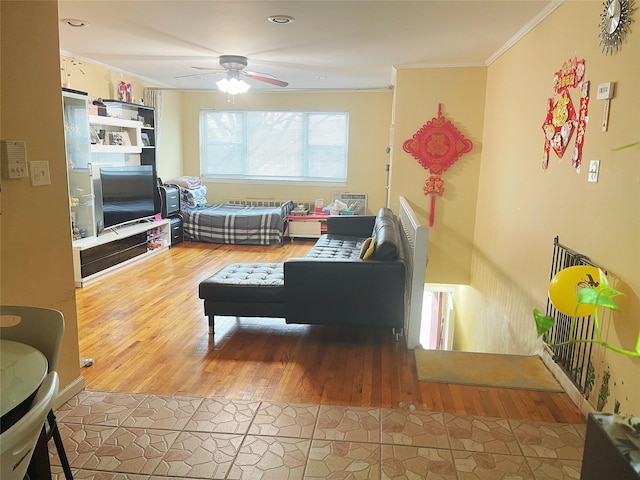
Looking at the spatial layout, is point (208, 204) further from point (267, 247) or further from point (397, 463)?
point (397, 463)

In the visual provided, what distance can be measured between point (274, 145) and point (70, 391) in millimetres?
5605

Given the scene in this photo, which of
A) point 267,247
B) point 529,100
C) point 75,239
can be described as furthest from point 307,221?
point 529,100

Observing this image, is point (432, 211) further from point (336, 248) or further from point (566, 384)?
point (566, 384)

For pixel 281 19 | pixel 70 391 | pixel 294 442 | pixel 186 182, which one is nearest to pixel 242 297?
pixel 70 391

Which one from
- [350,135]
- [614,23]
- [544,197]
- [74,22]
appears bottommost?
[544,197]

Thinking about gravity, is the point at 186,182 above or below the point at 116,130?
below

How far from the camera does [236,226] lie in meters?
6.73

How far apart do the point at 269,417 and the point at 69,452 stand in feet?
2.97

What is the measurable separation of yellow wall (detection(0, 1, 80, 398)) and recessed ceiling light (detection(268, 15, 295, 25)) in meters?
1.51

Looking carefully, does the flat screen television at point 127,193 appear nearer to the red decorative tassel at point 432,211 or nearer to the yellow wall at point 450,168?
the yellow wall at point 450,168

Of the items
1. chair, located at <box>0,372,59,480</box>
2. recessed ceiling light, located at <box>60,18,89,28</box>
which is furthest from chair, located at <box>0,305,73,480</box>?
recessed ceiling light, located at <box>60,18,89,28</box>

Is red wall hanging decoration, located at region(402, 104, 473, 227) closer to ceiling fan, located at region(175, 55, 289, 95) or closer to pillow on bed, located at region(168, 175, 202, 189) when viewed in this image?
ceiling fan, located at region(175, 55, 289, 95)

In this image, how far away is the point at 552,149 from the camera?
2957 mm

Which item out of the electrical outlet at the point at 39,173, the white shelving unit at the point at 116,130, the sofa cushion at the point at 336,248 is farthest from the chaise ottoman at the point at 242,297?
the white shelving unit at the point at 116,130
